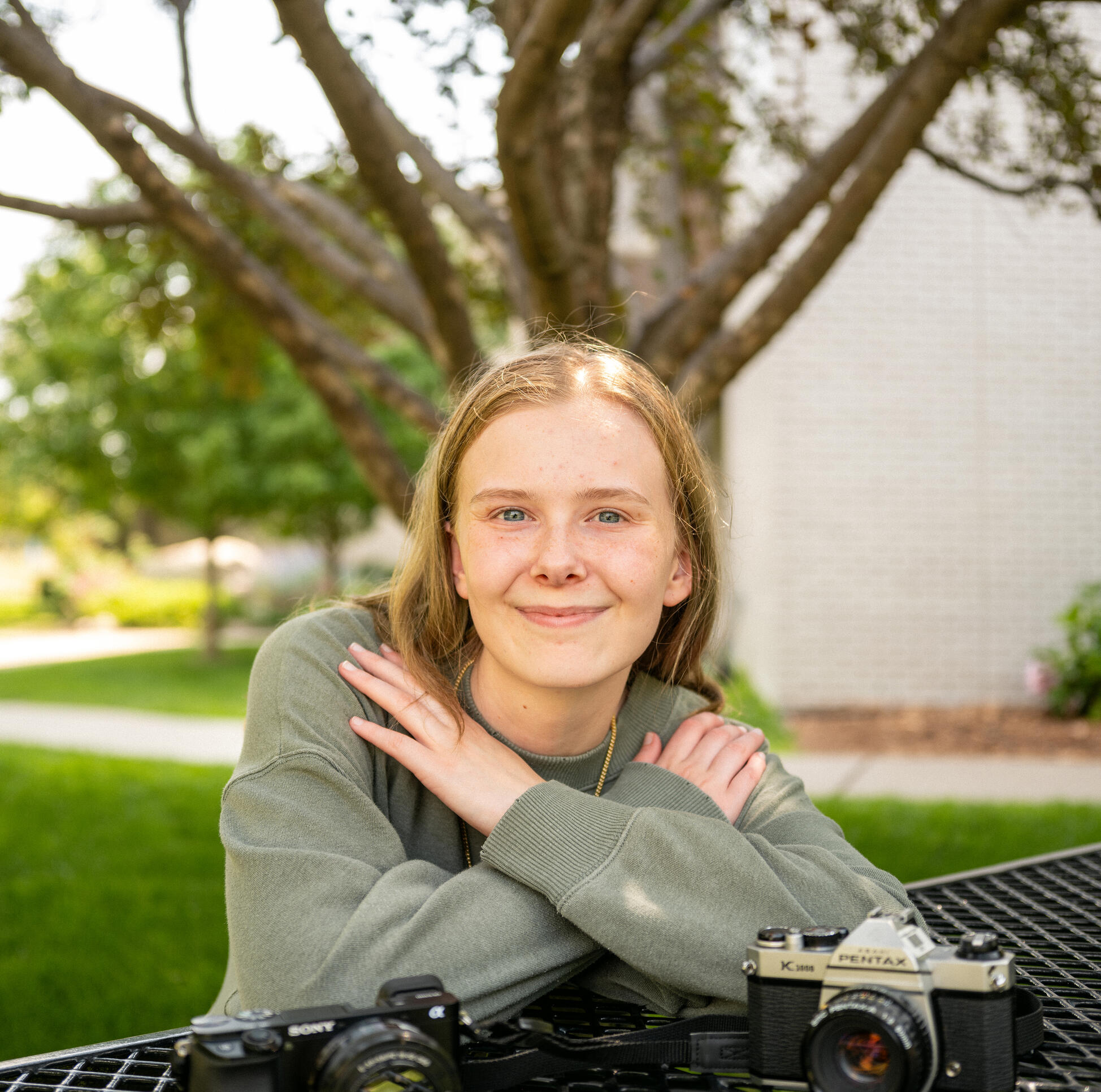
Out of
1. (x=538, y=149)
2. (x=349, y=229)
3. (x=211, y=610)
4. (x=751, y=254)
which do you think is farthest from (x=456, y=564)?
(x=211, y=610)

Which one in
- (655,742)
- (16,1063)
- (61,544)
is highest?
(61,544)

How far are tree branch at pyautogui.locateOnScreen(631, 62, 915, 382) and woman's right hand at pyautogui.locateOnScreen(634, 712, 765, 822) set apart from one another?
1.81 m

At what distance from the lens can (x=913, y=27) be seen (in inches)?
166

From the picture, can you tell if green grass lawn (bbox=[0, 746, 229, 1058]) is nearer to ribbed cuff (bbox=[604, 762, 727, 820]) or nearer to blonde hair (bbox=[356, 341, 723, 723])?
blonde hair (bbox=[356, 341, 723, 723])

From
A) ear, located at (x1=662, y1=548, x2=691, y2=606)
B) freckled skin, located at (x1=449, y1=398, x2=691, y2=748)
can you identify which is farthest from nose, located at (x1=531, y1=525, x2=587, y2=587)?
ear, located at (x1=662, y1=548, x2=691, y2=606)

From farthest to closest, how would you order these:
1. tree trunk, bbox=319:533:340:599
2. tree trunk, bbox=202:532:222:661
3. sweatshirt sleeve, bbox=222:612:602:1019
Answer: tree trunk, bbox=319:533:340:599, tree trunk, bbox=202:532:222:661, sweatshirt sleeve, bbox=222:612:602:1019

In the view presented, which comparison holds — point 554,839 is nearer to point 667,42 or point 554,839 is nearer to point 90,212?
point 90,212

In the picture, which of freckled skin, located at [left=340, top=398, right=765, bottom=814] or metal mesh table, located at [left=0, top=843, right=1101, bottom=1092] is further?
freckled skin, located at [left=340, top=398, right=765, bottom=814]

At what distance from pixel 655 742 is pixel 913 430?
7.96 m

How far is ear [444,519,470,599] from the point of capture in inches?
81.3

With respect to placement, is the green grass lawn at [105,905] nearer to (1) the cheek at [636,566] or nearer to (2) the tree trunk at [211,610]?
(1) the cheek at [636,566]

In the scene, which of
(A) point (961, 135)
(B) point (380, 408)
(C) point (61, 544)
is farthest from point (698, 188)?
(C) point (61, 544)

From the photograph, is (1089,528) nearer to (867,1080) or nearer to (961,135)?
(961,135)

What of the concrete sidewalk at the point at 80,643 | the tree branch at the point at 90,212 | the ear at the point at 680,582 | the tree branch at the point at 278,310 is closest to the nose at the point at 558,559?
the ear at the point at 680,582
